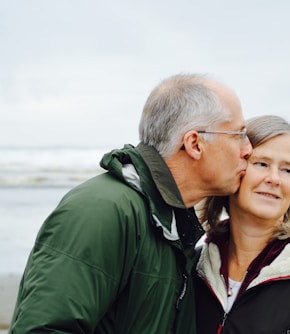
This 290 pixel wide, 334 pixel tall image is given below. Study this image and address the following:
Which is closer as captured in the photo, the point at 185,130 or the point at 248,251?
the point at 185,130

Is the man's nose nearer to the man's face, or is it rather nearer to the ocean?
the man's face

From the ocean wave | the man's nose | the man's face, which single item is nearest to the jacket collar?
the man's face

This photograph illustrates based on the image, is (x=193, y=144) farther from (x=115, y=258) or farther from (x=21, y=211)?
(x=21, y=211)

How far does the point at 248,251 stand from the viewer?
11.3 feet

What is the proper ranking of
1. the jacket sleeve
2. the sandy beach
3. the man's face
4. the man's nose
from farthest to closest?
the sandy beach < the man's nose < the man's face < the jacket sleeve

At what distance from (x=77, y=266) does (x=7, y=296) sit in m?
6.00

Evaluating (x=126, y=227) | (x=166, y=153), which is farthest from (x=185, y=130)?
(x=126, y=227)

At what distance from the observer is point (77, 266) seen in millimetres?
2502

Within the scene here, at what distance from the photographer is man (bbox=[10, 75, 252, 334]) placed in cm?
249

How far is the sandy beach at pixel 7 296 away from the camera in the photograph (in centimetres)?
715

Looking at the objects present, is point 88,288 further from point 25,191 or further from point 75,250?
point 25,191

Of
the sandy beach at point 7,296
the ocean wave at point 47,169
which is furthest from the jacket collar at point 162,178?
the ocean wave at point 47,169

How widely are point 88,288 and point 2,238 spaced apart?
927 centimetres

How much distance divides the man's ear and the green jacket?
155 millimetres
